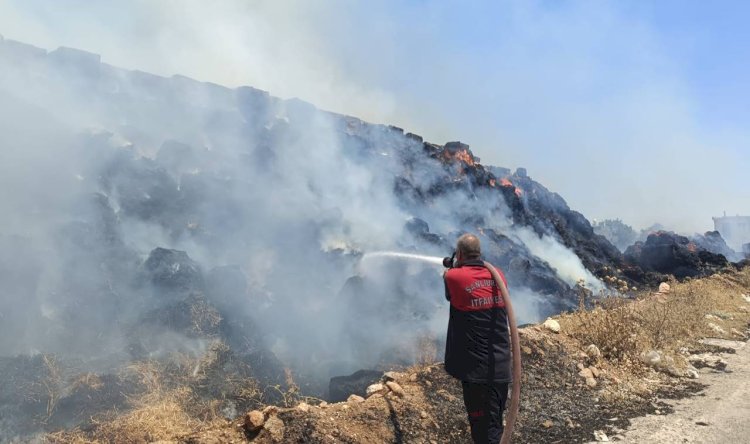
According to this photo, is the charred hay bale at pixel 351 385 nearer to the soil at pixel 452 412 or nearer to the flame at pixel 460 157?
the soil at pixel 452 412

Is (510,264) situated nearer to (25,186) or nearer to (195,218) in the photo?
(195,218)

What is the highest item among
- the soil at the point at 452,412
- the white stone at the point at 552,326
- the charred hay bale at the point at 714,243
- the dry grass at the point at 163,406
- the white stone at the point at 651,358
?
the charred hay bale at the point at 714,243

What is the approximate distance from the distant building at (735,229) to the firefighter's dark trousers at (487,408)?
212 ft

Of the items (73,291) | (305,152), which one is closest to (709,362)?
(73,291)

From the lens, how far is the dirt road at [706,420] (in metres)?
4.32

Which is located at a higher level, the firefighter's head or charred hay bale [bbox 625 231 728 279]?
charred hay bale [bbox 625 231 728 279]

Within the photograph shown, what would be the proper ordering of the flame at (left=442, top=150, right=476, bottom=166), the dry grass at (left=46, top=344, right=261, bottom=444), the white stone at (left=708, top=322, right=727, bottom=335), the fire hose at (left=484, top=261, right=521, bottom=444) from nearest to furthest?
the fire hose at (left=484, top=261, right=521, bottom=444) < the dry grass at (left=46, top=344, right=261, bottom=444) < the white stone at (left=708, top=322, right=727, bottom=335) < the flame at (left=442, top=150, right=476, bottom=166)

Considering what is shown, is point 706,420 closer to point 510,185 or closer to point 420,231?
point 420,231

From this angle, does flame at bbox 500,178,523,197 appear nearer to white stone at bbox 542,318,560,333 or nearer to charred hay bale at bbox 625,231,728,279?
charred hay bale at bbox 625,231,728,279

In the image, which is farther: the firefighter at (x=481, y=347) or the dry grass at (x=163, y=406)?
the dry grass at (x=163, y=406)

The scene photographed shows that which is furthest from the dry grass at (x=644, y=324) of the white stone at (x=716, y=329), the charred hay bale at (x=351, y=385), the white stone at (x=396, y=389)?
the white stone at (x=396, y=389)

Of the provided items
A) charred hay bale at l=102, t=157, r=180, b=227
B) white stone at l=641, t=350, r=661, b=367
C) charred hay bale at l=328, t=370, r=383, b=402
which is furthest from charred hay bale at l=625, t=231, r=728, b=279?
charred hay bale at l=102, t=157, r=180, b=227

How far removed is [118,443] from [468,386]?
115 inches

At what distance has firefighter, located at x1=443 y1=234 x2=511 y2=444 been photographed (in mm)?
3248
